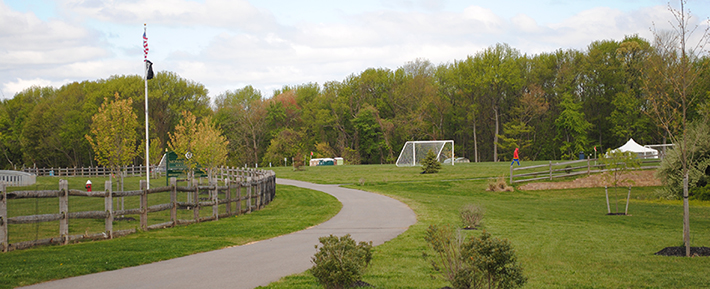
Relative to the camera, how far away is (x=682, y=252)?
31.1ft

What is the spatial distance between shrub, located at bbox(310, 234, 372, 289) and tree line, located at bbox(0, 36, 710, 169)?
54693 millimetres

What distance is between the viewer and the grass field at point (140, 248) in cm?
786

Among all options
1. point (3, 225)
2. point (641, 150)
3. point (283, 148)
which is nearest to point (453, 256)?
point (3, 225)

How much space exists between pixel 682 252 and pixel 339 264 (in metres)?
7.38

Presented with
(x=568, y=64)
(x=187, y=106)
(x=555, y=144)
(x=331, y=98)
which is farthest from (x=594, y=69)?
(x=187, y=106)

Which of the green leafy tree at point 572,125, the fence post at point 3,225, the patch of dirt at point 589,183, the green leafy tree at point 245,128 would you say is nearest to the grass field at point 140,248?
the fence post at point 3,225

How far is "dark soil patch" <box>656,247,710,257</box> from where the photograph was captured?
30.8 feet

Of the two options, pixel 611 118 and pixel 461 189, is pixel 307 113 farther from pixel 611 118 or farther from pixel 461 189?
pixel 461 189

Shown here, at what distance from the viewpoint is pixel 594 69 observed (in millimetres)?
62875

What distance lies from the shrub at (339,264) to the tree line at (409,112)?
179ft

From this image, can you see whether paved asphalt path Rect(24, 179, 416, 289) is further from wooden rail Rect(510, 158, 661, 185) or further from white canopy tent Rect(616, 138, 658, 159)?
white canopy tent Rect(616, 138, 658, 159)

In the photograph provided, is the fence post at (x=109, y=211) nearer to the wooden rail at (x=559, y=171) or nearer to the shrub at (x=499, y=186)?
the shrub at (x=499, y=186)

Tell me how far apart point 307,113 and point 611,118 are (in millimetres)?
44701

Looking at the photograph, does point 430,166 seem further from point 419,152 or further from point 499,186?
point 419,152
